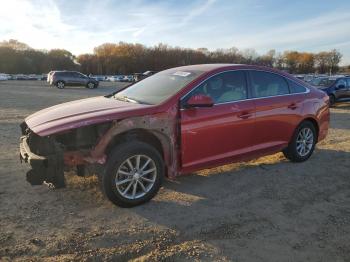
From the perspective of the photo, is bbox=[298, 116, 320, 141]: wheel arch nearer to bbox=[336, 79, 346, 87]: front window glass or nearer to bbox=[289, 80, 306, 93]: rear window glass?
bbox=[289, 80, 306, 93]: rear window glass

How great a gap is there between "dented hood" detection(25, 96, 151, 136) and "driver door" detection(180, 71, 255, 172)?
2.31 feet

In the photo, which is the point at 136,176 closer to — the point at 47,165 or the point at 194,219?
the point at 194,219

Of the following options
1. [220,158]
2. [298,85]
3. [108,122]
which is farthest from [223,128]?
[298,85]

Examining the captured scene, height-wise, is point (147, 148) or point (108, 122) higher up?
point (108, 122)

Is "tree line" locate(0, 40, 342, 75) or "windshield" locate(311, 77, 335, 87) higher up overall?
"tree line" locate(0, 40, 342, 75)

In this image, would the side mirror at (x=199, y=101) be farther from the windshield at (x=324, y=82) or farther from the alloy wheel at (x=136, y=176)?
the windshield at (x=324, y=82)

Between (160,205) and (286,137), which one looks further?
(286,137)

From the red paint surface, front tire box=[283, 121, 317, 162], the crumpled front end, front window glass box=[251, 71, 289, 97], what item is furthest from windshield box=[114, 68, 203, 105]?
front tire box=[283, 121, 317, 162]

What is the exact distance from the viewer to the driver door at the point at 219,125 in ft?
17.3

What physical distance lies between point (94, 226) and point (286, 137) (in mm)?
3807

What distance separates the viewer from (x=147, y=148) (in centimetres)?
486

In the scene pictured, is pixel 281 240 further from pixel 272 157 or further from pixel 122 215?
pixel 272 157

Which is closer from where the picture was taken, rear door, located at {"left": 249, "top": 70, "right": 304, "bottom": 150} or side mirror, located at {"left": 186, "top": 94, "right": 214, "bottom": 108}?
side mirror, located at {"left": 186, "top": 94, "right": 214, "bottom": 108}

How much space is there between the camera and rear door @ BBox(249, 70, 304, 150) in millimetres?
6211
